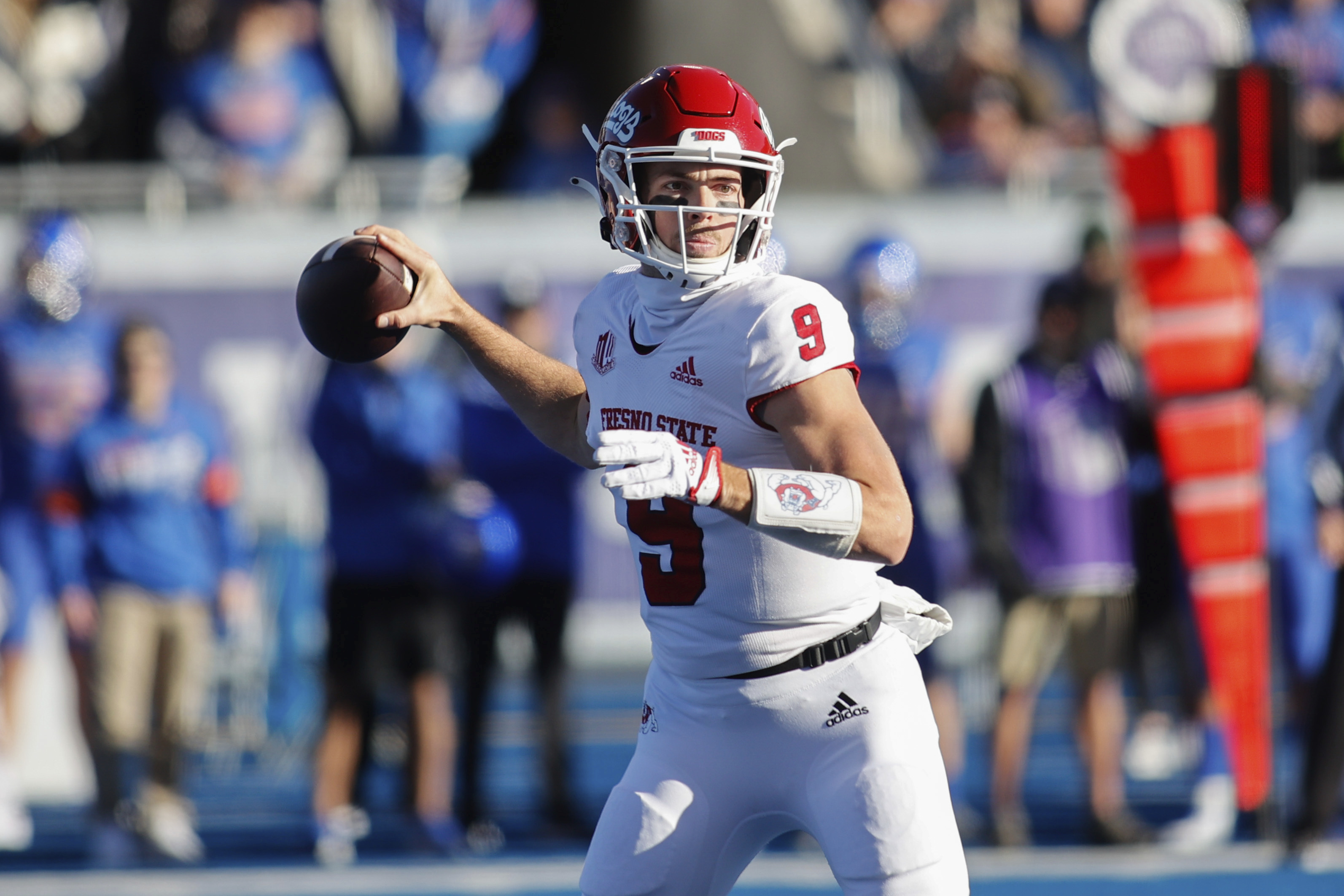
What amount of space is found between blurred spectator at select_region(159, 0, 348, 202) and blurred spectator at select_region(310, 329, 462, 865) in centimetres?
375

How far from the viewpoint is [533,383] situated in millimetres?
3357

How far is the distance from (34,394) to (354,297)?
4.08 m

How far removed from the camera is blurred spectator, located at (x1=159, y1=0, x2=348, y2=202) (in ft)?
31.9

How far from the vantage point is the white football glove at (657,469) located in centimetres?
243

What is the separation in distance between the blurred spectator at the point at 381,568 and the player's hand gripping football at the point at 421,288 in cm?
304

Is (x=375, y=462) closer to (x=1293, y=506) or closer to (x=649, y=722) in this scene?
(x=649, y=722)

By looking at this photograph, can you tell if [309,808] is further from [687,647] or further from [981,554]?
[687,647]

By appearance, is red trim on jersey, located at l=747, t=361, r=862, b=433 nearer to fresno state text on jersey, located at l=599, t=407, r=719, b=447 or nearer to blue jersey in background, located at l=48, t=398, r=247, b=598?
fresno state text on jersey, located at l=599, t=407, r=719, b=447

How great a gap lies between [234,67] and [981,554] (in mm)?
5952

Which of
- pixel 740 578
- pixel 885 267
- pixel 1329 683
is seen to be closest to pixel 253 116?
pixel 885 267

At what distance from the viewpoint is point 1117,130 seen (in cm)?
1098

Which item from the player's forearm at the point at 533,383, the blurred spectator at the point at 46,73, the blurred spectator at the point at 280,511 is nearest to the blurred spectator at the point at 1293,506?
the player's forearm at the point at 533,383

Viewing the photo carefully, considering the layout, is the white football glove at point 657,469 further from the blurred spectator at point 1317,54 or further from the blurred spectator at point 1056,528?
the blurred spectator at point 1317,54

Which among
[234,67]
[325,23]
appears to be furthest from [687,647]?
[325,23]
